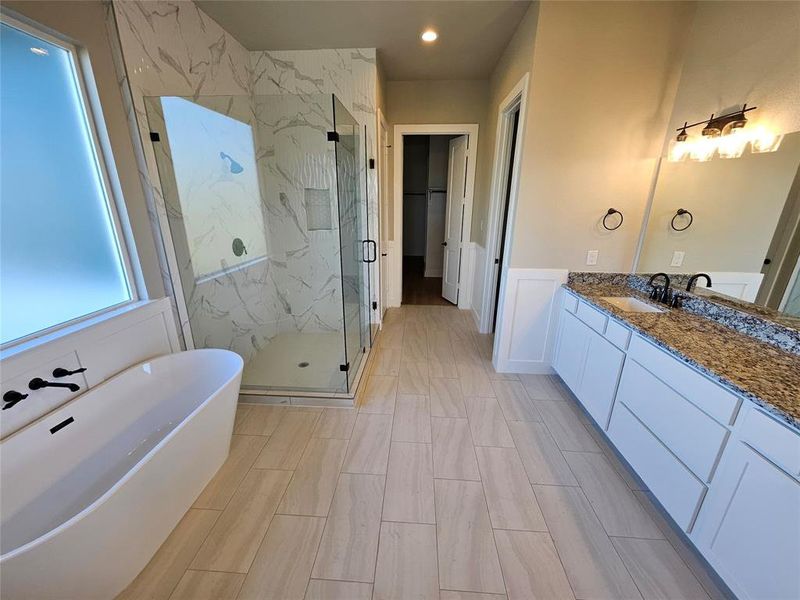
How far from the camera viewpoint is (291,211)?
10.5ft

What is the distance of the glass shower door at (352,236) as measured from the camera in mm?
2664

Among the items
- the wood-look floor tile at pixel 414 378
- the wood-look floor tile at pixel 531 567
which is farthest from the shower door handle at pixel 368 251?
the wood-look floor tile at pixel 531 567

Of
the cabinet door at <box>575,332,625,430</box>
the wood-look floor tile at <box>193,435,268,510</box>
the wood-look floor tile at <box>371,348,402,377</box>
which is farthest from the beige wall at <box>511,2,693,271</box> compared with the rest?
the wood-look floor tile at <box>193,435,268,510</box>

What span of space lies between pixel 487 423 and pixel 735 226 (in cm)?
197

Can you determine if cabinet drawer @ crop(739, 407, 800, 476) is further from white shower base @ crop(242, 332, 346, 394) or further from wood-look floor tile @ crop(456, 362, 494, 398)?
white shower base @ crop(242, 332, 346, 394)

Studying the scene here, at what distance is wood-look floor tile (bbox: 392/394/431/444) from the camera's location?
2082 millimetres

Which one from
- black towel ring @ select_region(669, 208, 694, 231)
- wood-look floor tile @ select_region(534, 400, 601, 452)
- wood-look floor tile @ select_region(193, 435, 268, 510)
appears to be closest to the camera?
wood-look floor tile @ select_region(193, 435, 268, 510)

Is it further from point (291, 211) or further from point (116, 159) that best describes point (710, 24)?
point (116, 159)

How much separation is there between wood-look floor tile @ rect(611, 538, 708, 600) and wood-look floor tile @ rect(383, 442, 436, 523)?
0.88 meters

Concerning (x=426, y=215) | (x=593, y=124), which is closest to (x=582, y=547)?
(x=593, y=124)

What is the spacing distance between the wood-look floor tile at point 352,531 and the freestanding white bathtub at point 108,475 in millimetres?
729

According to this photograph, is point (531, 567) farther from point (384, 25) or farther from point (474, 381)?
point (384, 25)

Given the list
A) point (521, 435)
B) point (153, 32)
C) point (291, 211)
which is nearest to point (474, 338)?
point (521, 435)

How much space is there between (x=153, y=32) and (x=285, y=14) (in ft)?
3.16
